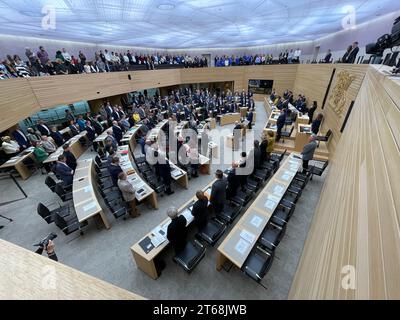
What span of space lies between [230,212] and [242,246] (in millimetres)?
1183

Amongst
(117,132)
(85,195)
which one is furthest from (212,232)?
(117,132)

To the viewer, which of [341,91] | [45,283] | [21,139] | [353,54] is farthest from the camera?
[353,54]

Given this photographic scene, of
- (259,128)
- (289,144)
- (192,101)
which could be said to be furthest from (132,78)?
(289,144)

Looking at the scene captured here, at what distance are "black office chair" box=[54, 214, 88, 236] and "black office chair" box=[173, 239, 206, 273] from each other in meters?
2.90

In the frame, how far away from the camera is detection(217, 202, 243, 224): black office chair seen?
439 centimetres

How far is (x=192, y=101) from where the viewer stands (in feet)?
52.1

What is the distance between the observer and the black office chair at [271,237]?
3.59 m

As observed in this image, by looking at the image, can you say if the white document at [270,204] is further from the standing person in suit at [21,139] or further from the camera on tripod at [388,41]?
the standing person in suit at [21,139]

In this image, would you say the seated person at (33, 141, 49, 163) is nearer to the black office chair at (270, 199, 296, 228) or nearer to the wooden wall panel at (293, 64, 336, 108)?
the black office chair at (270, 199, 296, 228)

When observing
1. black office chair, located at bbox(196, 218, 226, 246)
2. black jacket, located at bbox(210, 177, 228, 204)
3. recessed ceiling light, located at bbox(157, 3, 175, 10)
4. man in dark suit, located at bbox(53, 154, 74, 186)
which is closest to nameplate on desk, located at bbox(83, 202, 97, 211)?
man in dark suit, located at bbox(53, 154, 74, 186)

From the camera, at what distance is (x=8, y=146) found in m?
7.19

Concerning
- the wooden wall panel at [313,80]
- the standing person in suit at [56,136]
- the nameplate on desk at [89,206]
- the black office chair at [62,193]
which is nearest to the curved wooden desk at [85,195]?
the nameplate on desk at [89,206]

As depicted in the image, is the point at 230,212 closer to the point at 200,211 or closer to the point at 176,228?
the point at 200,211

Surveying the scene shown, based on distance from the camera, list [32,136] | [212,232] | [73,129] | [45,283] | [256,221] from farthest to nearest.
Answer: [73,129] < [32,136] < [212,232] < [256,221] < [45,283]
